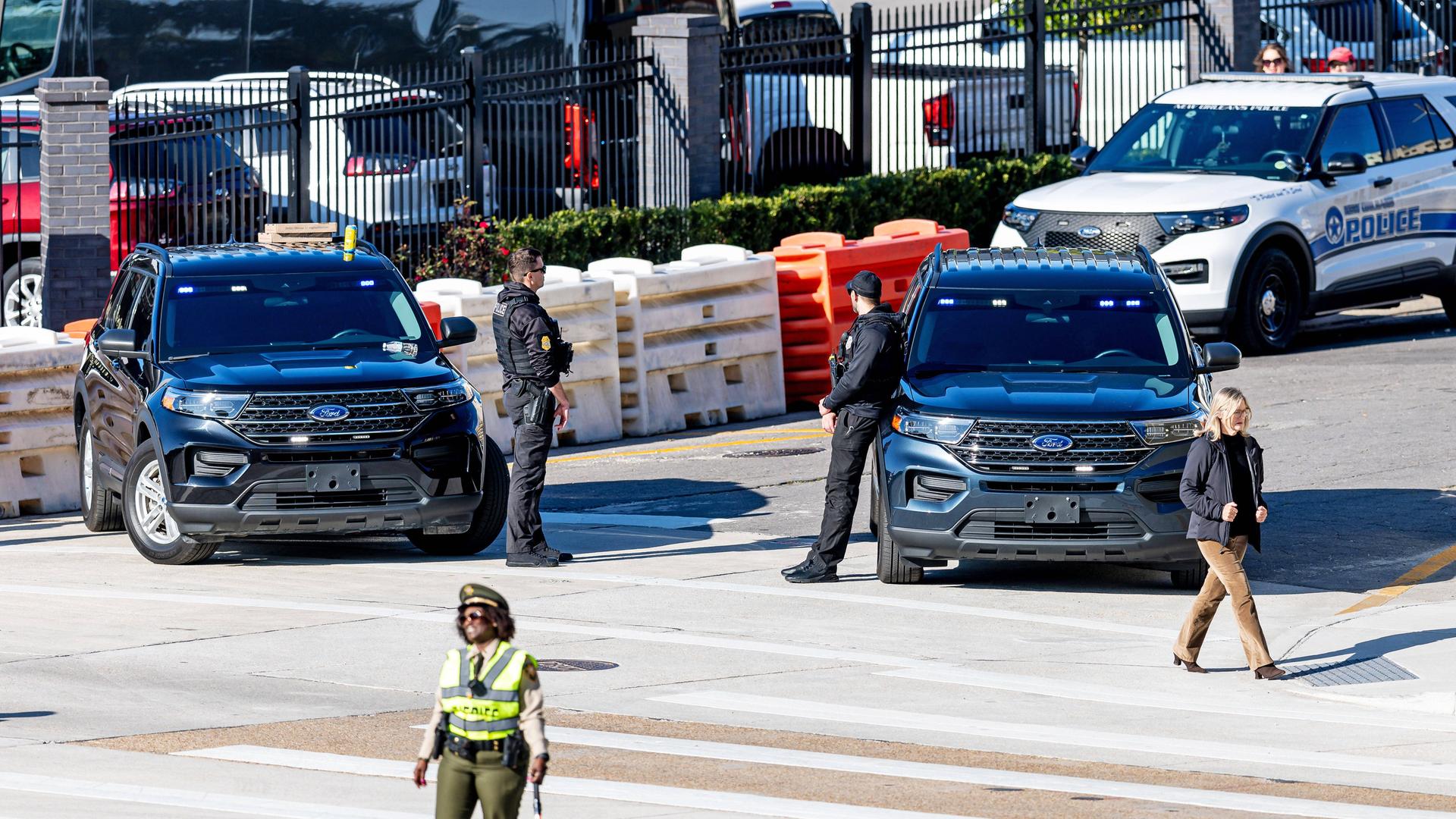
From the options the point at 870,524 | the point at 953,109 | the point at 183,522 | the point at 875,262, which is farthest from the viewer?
the point at 953,109

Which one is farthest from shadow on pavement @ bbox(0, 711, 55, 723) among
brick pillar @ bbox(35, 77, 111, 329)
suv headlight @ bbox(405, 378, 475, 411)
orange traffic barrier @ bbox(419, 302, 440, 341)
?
brick pillar @ bbox(35, 77, 111, 329)

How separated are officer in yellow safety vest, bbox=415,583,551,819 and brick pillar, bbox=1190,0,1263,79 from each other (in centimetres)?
2365

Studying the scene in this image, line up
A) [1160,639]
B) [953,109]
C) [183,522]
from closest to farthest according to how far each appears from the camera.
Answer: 1. [1160,639]
2. [183,522]
3. [953,109]

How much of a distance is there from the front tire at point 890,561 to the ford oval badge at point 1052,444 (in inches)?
36.6

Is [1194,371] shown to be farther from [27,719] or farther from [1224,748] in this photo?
[27,719]

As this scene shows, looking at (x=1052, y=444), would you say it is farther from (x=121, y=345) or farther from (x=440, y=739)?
(x=440, y=739)

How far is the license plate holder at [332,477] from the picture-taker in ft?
43.2

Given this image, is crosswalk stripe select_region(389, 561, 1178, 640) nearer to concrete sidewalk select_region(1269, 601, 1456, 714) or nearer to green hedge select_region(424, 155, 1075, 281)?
concrete sidewalk select_region(1269, 601, 1456, 714)

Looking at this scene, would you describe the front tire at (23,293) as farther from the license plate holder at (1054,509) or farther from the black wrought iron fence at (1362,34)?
the black wrought iron fence at (1362,34)

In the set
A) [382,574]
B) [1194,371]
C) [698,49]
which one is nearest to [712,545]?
[382,574]

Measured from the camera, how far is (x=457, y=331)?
47.1 feet

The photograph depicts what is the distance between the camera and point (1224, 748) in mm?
9664

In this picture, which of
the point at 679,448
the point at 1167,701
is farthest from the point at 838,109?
the point at 1167,701

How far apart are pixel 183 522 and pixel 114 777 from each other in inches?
183
